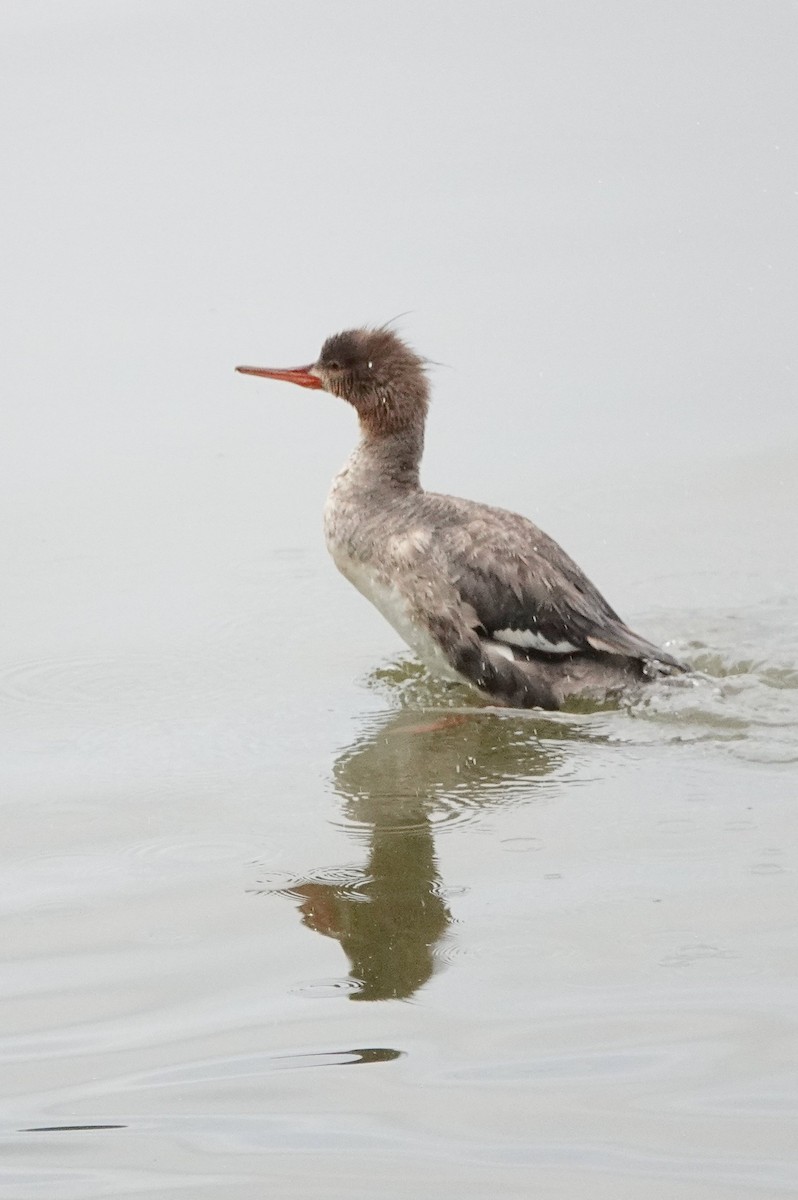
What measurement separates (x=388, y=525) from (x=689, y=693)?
1257 millimetres

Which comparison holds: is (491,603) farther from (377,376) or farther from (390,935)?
(390,935)

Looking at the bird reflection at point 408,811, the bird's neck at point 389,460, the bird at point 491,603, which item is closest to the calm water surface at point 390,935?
the bird reflection at point 408,811

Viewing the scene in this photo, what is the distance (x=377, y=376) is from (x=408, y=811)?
89.1 inches

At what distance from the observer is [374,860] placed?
429 cm

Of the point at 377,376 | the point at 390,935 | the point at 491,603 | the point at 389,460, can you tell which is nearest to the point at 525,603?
the point at 491,603

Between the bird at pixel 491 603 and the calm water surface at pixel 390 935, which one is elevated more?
the bird at pixel 491 603

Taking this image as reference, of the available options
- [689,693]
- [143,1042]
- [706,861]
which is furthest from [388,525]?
[143,1042]

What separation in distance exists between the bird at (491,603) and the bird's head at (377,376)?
42 cm

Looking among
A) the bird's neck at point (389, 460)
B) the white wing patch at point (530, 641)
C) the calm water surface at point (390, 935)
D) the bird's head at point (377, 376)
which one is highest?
the bird's head at point (377, 376)

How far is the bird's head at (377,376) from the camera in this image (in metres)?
6.38

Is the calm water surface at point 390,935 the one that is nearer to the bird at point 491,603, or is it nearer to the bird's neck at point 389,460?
the bird at point 491,603

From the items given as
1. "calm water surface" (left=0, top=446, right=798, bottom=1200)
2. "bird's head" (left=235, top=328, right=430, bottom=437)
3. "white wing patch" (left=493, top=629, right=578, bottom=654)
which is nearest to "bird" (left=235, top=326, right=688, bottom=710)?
"white wing patch" (left=493, top=629, right=578, bottom=654)

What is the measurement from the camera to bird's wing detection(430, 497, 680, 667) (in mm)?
5785

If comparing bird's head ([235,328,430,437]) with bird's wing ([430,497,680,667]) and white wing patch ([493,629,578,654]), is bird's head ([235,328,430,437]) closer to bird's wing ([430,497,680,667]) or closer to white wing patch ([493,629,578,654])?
bird's wing ([430,497,680,667])
